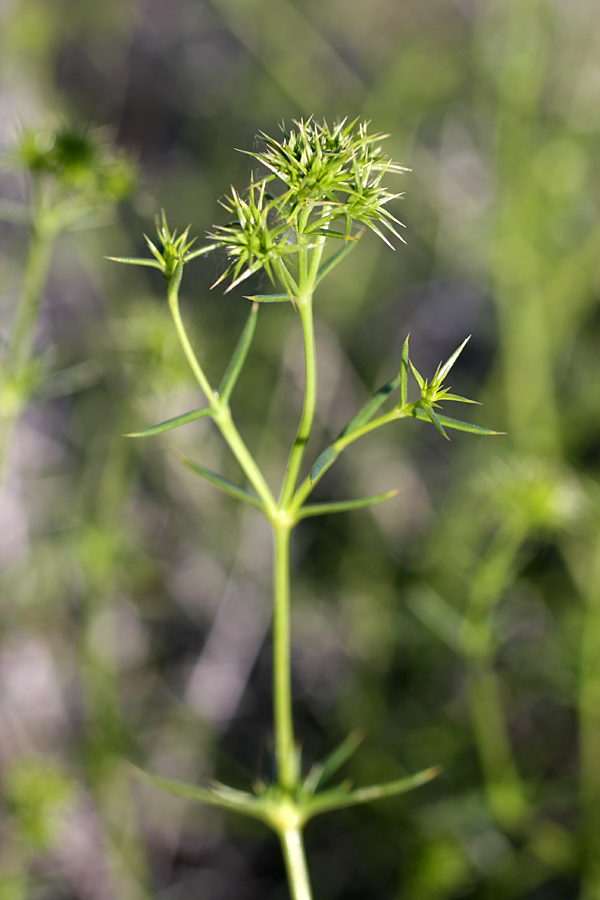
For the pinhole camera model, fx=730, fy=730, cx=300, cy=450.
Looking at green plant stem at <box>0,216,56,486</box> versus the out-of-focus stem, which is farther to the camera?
the out-of-focus stem

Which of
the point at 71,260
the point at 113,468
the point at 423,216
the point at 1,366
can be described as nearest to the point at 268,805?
the point at 1,366

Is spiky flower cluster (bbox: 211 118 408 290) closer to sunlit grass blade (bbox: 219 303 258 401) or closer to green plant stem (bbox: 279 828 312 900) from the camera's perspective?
sunlit grass blade (bbox: 219 303 258 401)

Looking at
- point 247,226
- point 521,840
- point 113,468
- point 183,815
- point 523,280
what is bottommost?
point 521,840

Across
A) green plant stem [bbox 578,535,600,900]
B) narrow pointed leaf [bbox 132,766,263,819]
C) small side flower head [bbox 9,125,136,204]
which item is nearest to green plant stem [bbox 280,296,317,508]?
narrow pointed leaf [bbox 132,766,263,819]

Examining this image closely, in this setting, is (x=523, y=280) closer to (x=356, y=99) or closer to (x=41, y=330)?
(x=356, y=99)

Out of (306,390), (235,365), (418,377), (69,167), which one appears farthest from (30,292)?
(418,377)
